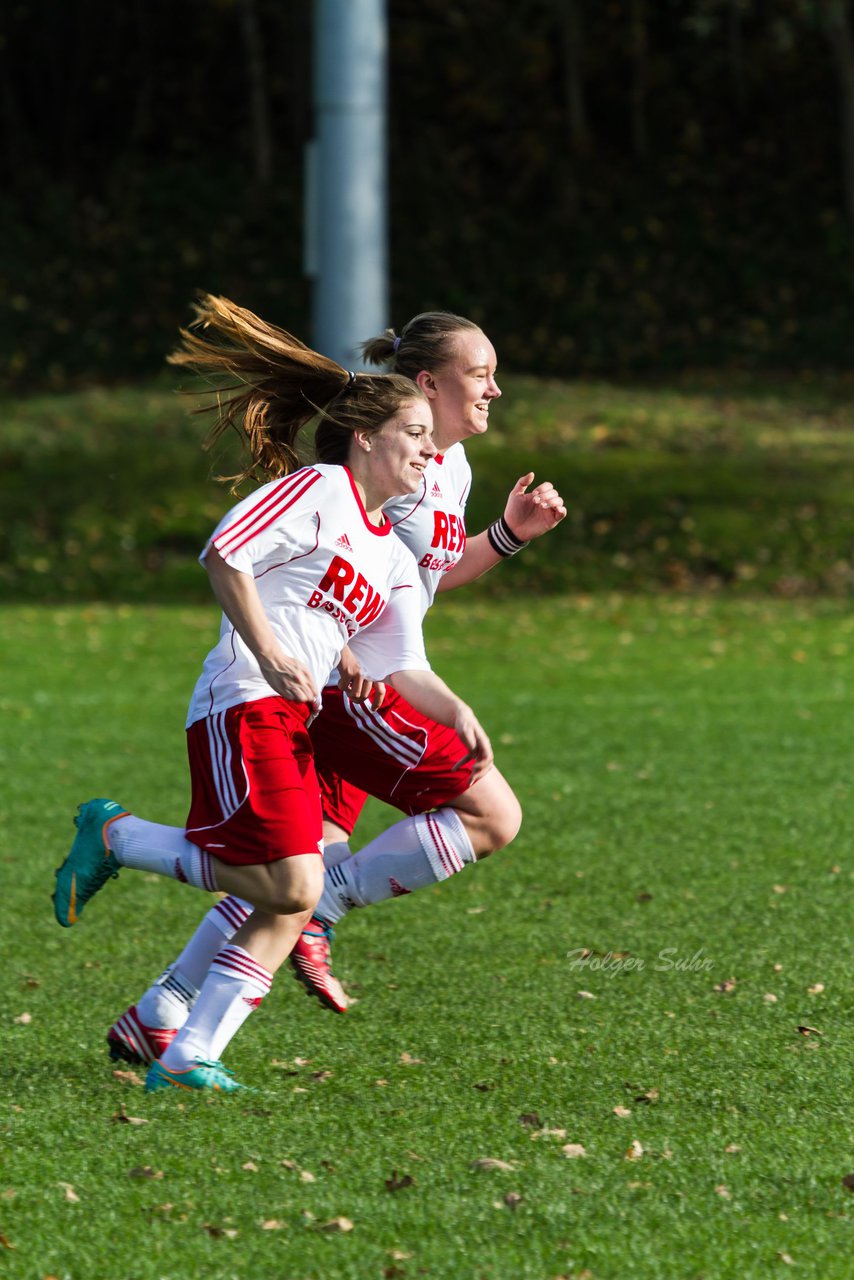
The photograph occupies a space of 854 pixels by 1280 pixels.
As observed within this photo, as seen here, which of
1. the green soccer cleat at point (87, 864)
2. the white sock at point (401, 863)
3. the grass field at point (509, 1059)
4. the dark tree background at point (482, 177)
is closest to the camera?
the grass field at point (509, 1059)

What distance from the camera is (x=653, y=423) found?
21.0 metres

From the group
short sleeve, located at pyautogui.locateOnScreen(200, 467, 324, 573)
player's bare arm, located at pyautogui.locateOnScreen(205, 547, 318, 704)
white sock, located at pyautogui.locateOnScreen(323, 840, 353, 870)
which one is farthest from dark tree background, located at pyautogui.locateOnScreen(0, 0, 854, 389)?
player's bare arm, located at pyautogui.locateOnScreen(205, 547, 318, 704)

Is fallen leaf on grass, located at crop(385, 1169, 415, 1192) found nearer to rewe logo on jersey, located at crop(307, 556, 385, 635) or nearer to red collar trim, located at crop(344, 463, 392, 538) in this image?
rewe logo on jersey, located at crop(307, 556, 385, 635)

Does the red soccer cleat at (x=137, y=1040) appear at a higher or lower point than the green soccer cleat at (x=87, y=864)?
lower

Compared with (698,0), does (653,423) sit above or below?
below

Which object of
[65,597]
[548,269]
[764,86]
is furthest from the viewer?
[764,86]

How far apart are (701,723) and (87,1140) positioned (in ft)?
22.4

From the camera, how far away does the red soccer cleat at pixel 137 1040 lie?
446cm

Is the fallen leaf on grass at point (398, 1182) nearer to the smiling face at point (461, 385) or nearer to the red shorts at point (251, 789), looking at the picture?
the red shorts at point (251, 789)

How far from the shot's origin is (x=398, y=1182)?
12.0ft

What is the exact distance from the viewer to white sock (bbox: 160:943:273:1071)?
13.8ft

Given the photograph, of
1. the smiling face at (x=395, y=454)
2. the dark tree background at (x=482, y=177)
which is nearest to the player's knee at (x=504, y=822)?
the smiling face at (x=395, y=454)

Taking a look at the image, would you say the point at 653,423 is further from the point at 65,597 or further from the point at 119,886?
the point at 119,886

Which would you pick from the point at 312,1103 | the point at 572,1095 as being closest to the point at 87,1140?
the point at 312,1103
